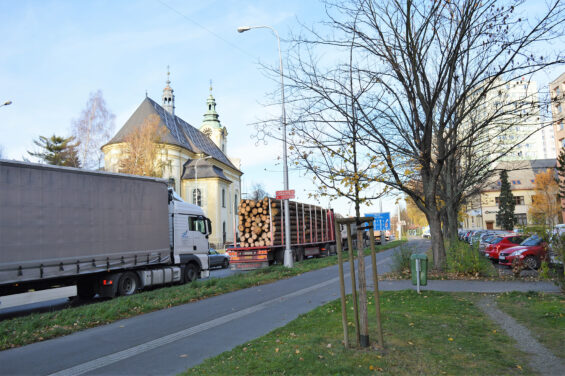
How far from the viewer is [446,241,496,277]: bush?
13438mm

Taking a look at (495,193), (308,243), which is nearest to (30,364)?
(308,243)

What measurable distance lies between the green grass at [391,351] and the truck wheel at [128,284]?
7331mm

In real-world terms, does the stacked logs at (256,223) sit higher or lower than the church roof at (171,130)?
lower

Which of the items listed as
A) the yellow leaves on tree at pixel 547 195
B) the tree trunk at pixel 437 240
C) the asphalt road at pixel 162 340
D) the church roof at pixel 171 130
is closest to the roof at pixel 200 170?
the church roof at pixel 171 130

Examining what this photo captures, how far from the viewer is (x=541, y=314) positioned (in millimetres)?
7527

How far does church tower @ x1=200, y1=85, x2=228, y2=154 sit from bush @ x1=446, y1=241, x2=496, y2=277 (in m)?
65.6

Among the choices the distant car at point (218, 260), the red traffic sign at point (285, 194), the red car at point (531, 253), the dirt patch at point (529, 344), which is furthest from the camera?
the distant car at point (218, 260)

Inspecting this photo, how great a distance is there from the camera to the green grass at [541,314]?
6012 millimetres

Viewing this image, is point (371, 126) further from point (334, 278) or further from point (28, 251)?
point (28, 251)

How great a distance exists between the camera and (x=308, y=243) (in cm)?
2553

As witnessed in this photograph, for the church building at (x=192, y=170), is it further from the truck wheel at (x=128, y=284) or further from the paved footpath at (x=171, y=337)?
the paved footpath at (x=171, y=337)

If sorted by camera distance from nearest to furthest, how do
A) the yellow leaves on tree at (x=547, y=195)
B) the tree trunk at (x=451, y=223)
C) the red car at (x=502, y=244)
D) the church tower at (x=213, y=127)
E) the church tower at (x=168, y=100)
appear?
the red car at (x=502, y=244)
the tree trunk at (x=451, y=223)
the yellow leaves on tree at (x=547, y=195)
the church tower at (x=168, y=100)
the church tower at (x=213, y=127)

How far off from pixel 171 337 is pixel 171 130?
51722mm

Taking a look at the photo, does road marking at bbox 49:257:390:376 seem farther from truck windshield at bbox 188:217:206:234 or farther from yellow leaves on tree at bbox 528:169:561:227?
yellow leaves on tree at bbox 528:169:561:227
